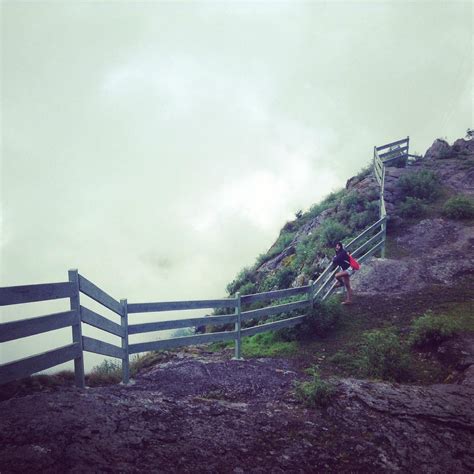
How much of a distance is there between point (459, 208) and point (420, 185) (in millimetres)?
3067

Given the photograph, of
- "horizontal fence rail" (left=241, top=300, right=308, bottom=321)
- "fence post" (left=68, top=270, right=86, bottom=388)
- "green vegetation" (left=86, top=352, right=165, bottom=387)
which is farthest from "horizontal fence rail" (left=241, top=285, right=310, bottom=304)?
"fence post" (left=68, top=270, right=86, bottom=388)

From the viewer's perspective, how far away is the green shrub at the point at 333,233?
1653 cm

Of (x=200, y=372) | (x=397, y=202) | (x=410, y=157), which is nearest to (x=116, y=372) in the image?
(x=200, y=372)

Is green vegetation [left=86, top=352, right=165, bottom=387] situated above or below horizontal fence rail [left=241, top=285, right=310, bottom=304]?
below

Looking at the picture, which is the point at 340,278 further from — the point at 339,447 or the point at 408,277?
the point at 339,447

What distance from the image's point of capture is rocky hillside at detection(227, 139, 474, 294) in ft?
44.4

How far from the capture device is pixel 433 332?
8133 millimetres

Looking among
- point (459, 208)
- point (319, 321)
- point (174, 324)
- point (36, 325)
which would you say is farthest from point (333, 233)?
point (36, 325)

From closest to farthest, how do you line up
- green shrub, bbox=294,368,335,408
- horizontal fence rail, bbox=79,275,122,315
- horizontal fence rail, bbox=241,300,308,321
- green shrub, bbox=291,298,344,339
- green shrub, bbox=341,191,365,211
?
horizontal fence rail, bbox=79,275,122,315, green shrub, bbox=294,368,335,408, horizontal fence rail, bbox=241,300,308,321, green shrub, bbox=291,298,344,339, green shrub, bbox=341,191,365,211

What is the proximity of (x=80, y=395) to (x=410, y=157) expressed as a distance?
25303mm

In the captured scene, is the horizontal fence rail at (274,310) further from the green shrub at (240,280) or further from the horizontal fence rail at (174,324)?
Answer: the green shrub at (240,280)

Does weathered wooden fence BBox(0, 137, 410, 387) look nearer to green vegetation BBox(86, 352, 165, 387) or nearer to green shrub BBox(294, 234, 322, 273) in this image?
green vegetation BBox(86, 352, 165, 387)

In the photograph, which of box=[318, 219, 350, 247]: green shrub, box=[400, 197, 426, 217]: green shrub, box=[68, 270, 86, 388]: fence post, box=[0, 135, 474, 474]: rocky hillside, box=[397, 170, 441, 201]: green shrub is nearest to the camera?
box=[0, 135, 474, 474]: rocky hillside

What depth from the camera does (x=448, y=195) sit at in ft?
61.3
